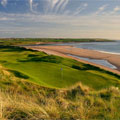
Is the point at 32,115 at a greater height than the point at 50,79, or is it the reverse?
the point at 32,115

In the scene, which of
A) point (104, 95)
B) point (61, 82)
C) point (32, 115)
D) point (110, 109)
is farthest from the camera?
point (61, 82)

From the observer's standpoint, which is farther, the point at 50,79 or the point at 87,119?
the point at 50,79

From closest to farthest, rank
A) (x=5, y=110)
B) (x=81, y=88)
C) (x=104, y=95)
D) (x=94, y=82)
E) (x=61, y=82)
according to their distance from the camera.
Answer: (x=5, y=110) < (x=104, y=95) < (x=81, y=88) < (x=61, y=82) < (x=94, y=82)

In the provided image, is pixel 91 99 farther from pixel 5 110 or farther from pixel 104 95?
pixel 5 110

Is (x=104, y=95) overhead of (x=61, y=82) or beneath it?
overhead

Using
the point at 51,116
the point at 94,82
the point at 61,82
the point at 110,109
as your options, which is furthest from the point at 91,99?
the point at 94,82

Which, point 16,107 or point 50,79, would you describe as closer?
point 16,107

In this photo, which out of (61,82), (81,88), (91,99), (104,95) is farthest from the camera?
(61,82)

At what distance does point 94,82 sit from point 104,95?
16.4 ft

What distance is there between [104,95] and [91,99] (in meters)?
1.10

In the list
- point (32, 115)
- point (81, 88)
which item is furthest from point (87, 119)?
point (81, 88)

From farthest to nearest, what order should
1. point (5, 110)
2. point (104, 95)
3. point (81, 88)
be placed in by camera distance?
point (81, 88) < point (104, 95) < point (5, 110)

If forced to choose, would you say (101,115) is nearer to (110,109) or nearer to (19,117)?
(110,109)

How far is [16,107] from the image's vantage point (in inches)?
132
